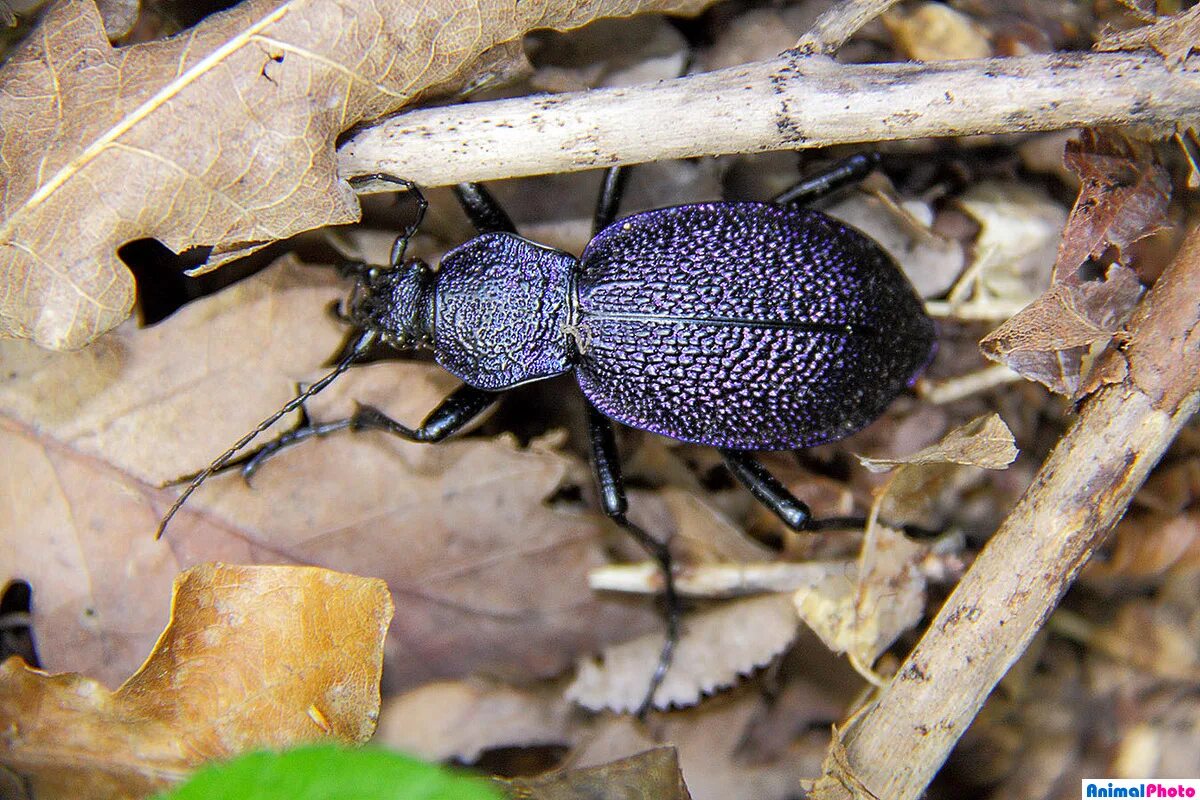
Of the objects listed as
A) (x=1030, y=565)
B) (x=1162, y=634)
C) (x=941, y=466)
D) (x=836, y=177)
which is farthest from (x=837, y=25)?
(x=1162, y=634)

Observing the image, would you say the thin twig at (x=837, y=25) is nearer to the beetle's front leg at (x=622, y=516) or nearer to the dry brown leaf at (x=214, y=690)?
the beetle's front leg at (x=622, y=516)

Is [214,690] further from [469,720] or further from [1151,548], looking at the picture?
[1151,548]

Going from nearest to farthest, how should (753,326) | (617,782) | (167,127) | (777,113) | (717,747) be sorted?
(167,127) → (777,113) → (617,782) → (753,326) → (717,747)

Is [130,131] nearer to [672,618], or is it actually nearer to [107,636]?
[107,636]

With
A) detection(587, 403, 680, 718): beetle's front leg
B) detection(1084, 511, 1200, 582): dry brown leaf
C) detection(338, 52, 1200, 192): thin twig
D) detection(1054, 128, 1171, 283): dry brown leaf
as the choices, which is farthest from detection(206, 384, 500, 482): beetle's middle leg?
detection(1084, 511, 1200, 582): dry brown leaf

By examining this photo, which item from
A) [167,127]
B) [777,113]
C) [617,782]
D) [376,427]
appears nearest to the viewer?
[167,127]

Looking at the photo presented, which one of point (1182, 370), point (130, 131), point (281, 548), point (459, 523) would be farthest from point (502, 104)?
point (1182, 370)

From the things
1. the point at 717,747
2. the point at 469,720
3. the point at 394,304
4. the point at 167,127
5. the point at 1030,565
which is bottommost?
the point at 717,747
